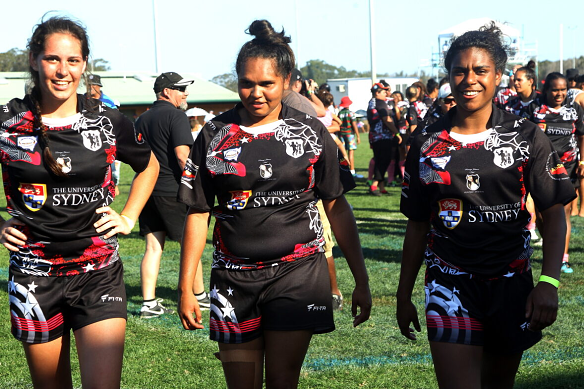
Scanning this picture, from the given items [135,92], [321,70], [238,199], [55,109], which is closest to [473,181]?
[238,199]

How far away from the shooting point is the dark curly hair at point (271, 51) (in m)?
3.63

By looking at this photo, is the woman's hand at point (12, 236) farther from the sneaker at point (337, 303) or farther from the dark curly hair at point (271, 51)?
the sneaker at point (337, 303)

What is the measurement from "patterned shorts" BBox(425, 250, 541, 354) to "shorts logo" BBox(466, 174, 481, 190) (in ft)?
1.30

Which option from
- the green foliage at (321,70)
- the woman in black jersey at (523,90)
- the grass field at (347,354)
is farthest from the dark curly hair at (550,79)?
the green foliage at (321,70)

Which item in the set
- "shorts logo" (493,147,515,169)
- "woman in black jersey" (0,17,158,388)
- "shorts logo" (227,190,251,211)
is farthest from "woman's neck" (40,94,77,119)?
"shorts logo" (493,147,515,169)

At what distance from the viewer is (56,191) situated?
11.7 feet

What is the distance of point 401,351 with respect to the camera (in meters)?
5.78

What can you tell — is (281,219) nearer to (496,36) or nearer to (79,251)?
(79,251)

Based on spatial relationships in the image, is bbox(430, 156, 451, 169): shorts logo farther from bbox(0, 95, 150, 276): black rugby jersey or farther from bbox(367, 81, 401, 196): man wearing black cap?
bbox(367, 81, 401, 196): man wearing black cap

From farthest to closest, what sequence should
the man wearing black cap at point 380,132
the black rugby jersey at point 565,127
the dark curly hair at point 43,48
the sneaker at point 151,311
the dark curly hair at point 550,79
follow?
the man wearing black cap at point 380,132
the black rugby jersey at point 565,127
the dark curly hair at point 550,79
the sneaker at point 151,311
the dark curly hair at point 43,48

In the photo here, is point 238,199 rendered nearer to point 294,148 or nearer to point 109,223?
point 294,148

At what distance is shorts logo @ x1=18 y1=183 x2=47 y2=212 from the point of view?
11.6ft

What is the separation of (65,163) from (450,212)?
1.87m

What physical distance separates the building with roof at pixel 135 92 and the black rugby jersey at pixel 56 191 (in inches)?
1444
